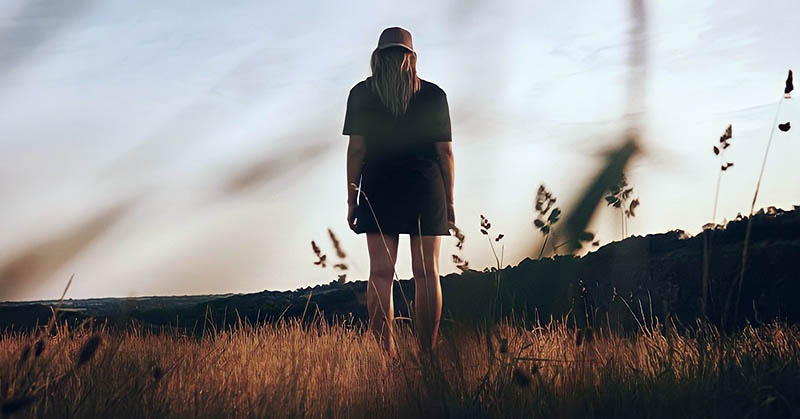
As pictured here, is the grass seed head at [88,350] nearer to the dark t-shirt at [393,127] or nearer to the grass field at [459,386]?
the grass field at [459,386]

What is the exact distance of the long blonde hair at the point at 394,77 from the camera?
4590mm

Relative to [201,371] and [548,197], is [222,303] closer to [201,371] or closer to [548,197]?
[201,371]

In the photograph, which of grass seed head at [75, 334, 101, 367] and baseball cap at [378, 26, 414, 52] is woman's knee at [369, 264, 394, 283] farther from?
grass seed head at [75, 334, 101, 367]

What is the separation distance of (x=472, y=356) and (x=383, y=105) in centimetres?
193

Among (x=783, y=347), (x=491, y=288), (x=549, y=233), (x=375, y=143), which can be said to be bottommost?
(x=783, y=347)

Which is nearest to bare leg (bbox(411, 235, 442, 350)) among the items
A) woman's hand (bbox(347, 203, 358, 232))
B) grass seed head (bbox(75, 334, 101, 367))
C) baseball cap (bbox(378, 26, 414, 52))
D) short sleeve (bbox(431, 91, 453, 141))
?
woman's hand (bbox(347, 203, 358, 232))

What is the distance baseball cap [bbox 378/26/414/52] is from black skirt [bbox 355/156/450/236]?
2.20 feet

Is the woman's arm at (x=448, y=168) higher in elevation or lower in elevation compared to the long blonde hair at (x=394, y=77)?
lower

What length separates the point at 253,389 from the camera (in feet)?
10.9

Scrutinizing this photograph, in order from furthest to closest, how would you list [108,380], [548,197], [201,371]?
[201,371]
[548,197]
[108,380]

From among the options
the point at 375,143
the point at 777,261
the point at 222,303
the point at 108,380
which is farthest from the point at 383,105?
the point at 222,303

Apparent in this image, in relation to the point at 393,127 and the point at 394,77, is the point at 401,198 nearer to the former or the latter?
the point at 393,127

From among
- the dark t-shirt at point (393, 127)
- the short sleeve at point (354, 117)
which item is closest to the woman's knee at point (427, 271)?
the dark t-shirt at point (393, 127)

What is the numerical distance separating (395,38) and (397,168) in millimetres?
769
